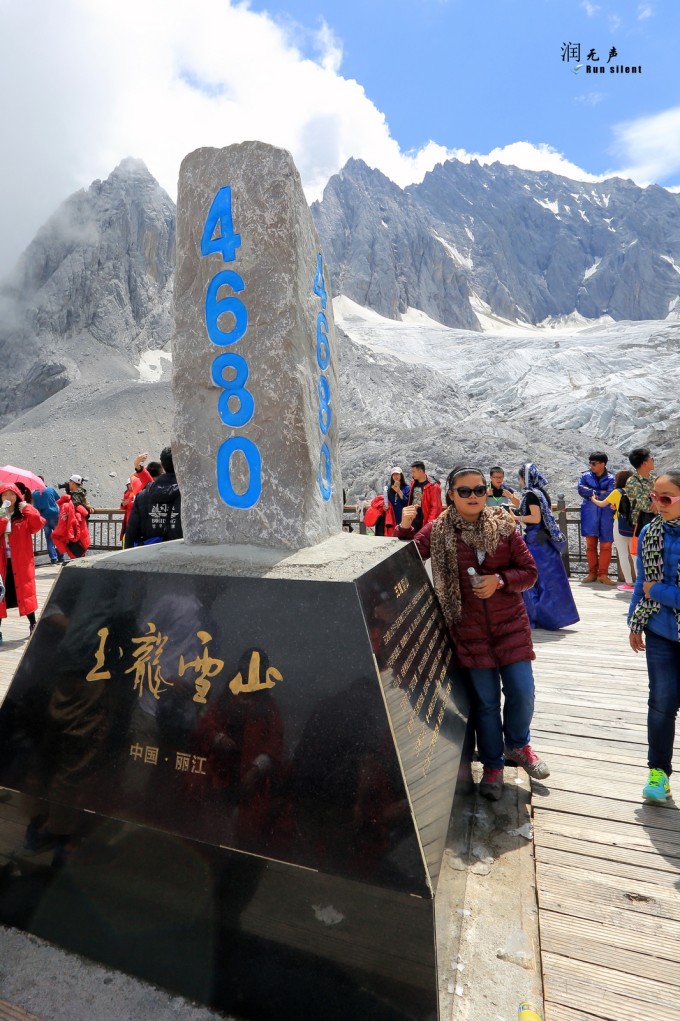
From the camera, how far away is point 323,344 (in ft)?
8.56

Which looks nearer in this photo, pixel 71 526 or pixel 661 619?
pixel 661 619

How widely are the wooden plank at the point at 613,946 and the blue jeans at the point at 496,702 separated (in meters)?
0.70

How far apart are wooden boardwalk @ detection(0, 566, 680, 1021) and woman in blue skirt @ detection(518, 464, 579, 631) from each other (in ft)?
4.16

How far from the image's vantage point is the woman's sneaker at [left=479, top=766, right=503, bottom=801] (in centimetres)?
246

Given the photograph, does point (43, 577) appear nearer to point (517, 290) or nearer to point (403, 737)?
point (403, 737)

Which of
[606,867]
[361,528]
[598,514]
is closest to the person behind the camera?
[606,867]

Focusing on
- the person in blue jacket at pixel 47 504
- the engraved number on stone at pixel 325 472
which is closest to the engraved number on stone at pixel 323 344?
the engraved number on stone at pixel 325 472

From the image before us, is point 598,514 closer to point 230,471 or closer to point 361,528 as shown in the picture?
point 361,528

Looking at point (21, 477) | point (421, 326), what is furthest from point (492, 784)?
point (421, 326)

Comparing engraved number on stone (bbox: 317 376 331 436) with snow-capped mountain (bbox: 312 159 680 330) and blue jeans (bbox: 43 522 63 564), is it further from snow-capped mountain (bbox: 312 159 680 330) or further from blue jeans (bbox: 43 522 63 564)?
snow-capped mountain (bbox: 312 159 680 330)

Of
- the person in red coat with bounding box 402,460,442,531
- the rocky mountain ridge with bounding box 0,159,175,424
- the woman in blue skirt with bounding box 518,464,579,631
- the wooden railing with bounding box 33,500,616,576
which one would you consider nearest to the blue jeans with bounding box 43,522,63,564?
the wooden railing with bounding box 33,500,616,576

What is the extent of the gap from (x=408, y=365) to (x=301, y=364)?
36.6 m

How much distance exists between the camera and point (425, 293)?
7406 centimetres

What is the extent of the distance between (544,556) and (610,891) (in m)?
3.28
